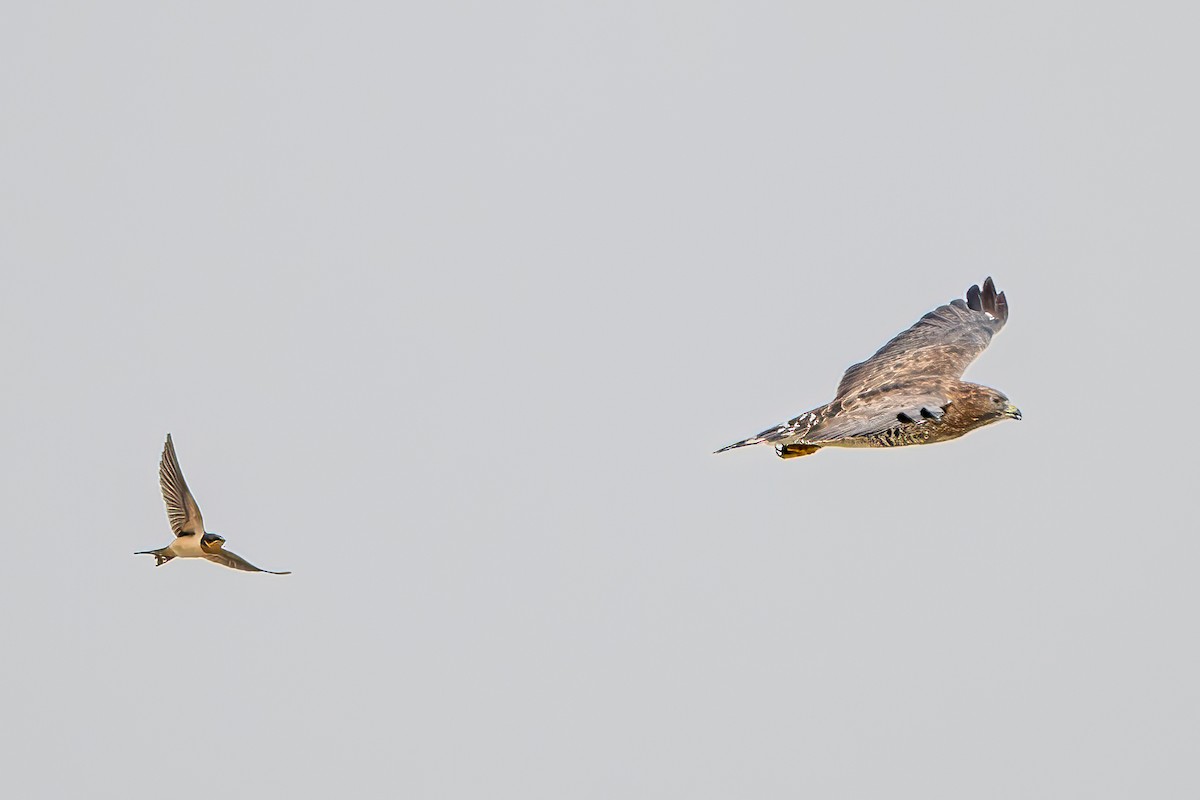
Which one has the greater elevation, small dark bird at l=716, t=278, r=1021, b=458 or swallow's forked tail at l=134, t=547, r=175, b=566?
small dark bird at l=716, t=278, r=1021, b=458

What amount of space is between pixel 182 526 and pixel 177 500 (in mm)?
368

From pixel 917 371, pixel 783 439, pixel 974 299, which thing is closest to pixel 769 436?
pixel 783 439

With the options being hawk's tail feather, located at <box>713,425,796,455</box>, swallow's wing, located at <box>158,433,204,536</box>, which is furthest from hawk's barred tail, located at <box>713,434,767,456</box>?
swallow's wing, located at <box>158,433,204,536</box>

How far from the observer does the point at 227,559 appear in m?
19.5

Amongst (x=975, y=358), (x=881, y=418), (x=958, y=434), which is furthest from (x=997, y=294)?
(x=881, y=418)

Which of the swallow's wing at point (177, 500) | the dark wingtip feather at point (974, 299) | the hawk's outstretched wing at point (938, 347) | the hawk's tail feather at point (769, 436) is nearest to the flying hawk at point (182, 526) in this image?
the swallow's wing at point (177, 500)

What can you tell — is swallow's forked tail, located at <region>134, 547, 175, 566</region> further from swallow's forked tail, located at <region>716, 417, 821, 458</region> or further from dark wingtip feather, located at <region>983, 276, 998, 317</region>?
dark wingtip feather, located at <region>983, 276, 998, 317</region>

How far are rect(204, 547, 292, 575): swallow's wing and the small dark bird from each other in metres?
6.07

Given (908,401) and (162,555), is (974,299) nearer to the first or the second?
(908,401)

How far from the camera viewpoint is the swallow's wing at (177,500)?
18.5m

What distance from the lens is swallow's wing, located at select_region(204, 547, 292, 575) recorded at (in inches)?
755

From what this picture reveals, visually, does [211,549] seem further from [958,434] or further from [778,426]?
[958,434]

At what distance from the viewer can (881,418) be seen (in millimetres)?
18578

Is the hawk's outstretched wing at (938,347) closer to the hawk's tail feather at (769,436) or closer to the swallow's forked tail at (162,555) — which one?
the hawk's tail feather at (769,436)
